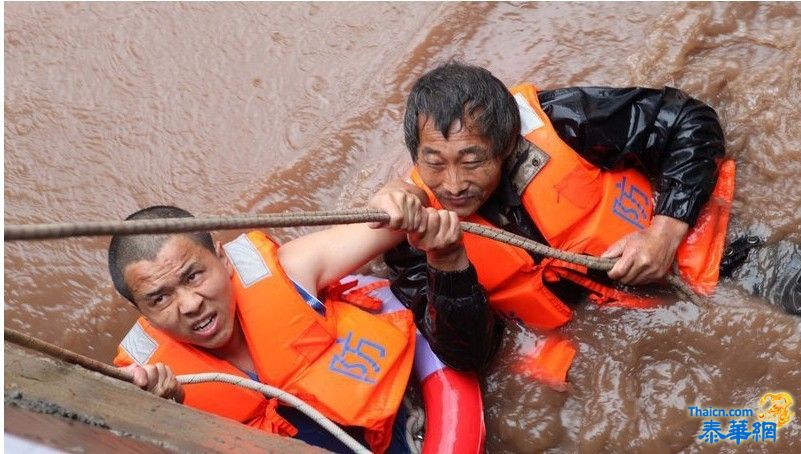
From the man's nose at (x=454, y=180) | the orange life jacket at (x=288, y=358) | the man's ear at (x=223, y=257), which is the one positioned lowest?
the orange life jacket at (x=288, y=358)

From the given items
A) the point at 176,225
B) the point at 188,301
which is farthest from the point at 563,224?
the point at 176,225

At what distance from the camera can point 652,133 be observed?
2.99m

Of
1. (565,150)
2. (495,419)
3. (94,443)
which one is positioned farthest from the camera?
(495,419)

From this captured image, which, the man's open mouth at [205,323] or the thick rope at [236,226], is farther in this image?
the man's open mouth at [205,323]

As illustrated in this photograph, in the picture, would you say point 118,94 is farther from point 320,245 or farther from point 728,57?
point 728,57

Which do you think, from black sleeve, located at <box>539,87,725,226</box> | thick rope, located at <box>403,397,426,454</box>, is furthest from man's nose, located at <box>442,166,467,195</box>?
thick rope, located at <box>403,397,426,454</box>

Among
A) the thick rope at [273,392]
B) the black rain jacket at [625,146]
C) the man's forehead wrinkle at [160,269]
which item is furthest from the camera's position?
the black rain jacket at [625,146]

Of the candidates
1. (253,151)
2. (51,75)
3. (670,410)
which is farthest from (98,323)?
(670,410)

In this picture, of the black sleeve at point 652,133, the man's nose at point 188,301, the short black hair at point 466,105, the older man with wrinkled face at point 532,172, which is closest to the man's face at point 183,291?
the man's nose at point 188,301

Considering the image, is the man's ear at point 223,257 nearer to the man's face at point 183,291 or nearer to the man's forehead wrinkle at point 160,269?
the man's face at point 183,291

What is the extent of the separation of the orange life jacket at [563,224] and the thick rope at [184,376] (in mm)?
766

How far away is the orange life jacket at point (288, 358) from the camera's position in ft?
9.30

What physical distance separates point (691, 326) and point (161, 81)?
2.56m

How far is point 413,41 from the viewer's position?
165 inches
